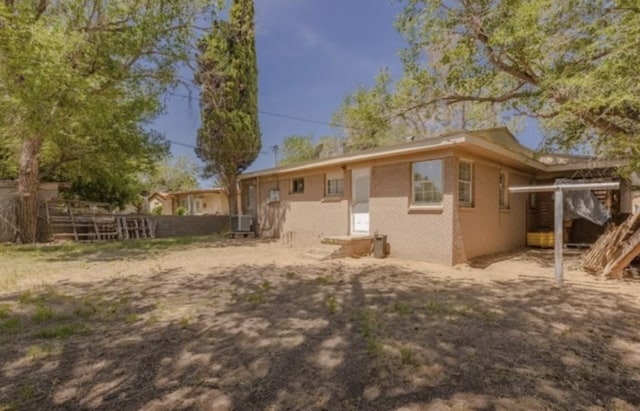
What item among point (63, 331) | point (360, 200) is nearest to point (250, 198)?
point (360, 200)

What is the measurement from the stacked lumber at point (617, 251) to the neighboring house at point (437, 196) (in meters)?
2.42

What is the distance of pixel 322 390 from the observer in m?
2.45

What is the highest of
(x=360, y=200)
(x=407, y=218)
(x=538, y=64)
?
(x=538, y=64)

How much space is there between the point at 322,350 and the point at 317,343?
0.18m

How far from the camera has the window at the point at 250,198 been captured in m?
15.5

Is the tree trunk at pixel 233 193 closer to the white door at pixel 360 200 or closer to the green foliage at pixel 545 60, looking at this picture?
the white door at pixel 360 200

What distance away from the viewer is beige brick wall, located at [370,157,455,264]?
25.1 feet

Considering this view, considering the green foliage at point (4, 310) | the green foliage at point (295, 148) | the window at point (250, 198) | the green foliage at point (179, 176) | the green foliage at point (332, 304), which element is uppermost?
the green foliage at point (295, 148)

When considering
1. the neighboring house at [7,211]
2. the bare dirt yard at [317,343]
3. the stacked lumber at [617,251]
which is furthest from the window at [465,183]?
the neighboring house at [7,211]

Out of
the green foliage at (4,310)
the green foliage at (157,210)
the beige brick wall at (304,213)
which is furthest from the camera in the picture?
the green foliage at (157,210)

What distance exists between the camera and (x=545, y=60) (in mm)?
7758

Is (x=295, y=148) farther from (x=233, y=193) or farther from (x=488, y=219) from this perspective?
(x=488, y=219)

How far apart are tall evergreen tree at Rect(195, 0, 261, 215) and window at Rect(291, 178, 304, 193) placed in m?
5.56

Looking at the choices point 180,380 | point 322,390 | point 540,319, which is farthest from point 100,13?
point 540,319
